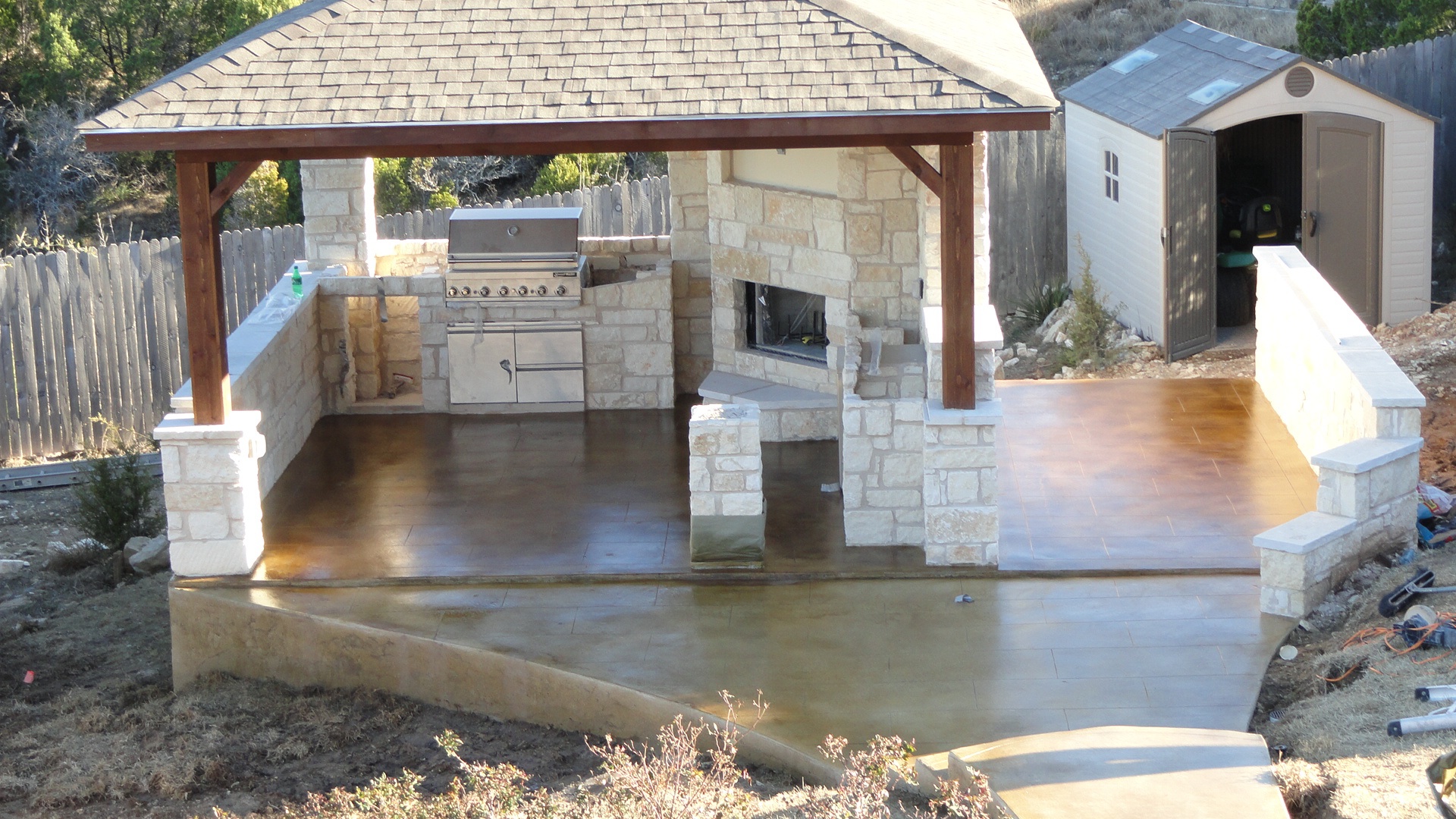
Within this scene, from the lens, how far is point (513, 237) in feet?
44.5

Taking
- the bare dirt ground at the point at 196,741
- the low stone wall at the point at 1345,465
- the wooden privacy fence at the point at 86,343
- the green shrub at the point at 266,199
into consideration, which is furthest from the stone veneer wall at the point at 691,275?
the green shrub at the point at 266,199

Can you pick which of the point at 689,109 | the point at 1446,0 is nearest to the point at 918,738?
the point at 689,109

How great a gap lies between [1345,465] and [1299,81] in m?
7.83

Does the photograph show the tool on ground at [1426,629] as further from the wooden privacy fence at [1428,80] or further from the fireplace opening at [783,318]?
the wooden privacy fence at [1428,80]

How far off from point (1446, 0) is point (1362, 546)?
1474 cm

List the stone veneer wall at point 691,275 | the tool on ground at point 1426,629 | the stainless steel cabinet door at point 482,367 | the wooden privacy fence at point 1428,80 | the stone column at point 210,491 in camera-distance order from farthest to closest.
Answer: the wooden privacy fence at point 1428,80, the stone veneer wall at point 691,275, the stainless steel cabinet door at point 482,367, the stone column at point 210,491, the tool on ground at point 1426,629

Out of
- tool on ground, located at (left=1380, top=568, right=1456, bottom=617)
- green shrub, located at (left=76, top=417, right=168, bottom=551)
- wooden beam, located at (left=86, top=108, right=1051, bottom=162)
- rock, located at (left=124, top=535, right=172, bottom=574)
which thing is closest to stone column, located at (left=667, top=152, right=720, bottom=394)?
wooden beam, located at (left=86, top=108, right=1051, bottom=162)

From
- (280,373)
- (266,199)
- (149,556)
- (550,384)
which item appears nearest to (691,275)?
(550,384)

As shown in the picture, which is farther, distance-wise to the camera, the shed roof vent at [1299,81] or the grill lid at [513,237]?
the shed roof vent at [1299,81]

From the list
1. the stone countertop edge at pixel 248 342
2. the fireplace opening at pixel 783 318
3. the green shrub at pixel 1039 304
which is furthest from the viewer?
the green shrub at pixel 1039 304

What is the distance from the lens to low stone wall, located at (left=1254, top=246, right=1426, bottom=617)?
906cm

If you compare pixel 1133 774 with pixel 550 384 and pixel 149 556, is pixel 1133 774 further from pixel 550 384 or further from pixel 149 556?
pixel 149 556

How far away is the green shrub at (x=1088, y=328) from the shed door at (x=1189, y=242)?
0.97m

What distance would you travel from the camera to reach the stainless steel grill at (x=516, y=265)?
13398mm
